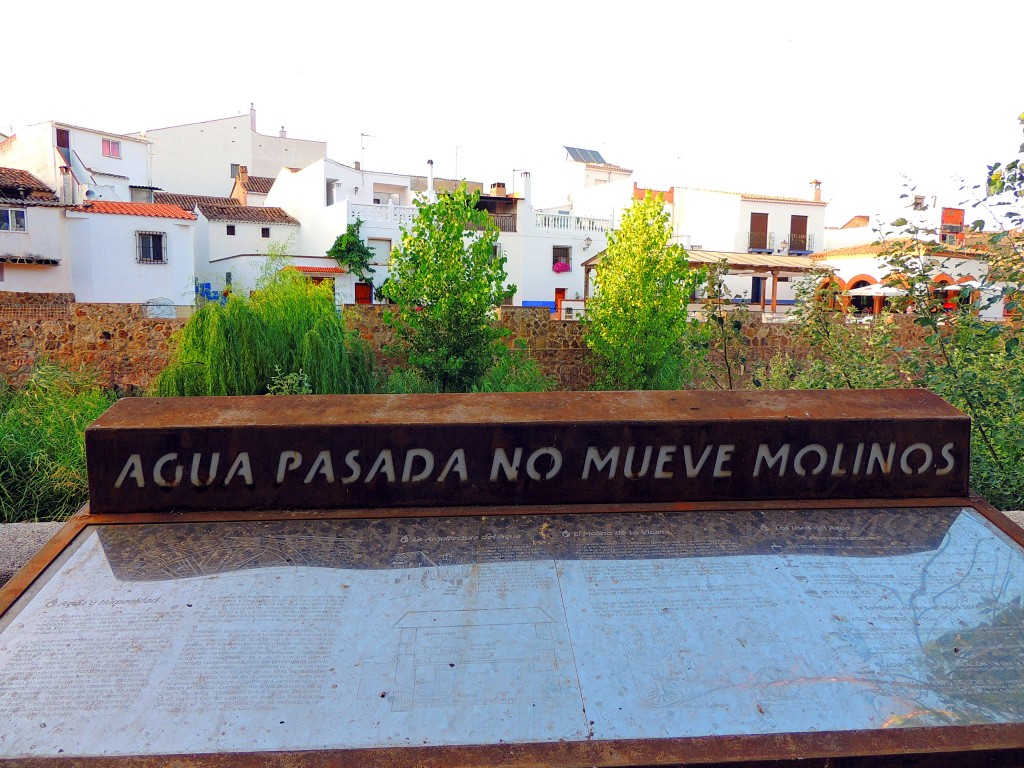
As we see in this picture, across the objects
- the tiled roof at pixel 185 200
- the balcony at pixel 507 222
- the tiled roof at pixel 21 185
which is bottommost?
the balcony at pixel 507 222

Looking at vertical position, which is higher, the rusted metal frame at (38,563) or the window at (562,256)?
the window at (562,256)

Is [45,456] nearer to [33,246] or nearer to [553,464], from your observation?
[553,464]

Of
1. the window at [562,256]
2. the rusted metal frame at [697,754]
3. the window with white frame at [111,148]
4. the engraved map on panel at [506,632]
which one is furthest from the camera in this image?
the window with white frame at [111,148]

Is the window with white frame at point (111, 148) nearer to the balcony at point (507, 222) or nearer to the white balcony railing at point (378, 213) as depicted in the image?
the white balcony railing at point (378, 213)

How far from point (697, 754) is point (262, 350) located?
23.2 feet

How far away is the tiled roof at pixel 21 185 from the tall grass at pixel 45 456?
18.7 m

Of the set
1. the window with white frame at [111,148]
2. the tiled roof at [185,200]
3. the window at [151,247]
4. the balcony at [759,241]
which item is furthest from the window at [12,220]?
the balcony at [759,241]

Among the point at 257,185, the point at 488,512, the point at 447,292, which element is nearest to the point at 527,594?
the point at 488,512

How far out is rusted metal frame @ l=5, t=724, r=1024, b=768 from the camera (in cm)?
156

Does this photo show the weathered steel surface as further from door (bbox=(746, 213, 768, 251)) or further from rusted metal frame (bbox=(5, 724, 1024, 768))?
door (bbox=(746, 213, 768, 251))

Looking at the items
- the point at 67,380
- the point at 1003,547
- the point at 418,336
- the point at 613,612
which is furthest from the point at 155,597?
the point at 67,380

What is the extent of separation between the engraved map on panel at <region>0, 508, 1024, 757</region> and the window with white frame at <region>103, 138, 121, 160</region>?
32.3 m

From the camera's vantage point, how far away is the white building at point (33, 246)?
822 inches

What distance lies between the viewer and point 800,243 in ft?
109
